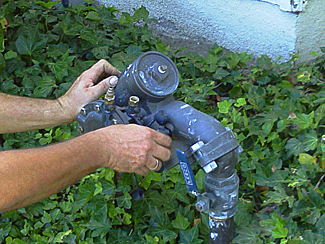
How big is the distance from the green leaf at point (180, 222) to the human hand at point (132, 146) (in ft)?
1.71

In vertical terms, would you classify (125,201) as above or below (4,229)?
above

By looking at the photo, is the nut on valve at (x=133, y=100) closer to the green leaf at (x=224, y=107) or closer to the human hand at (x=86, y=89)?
the human hand at (x=86, y=89)

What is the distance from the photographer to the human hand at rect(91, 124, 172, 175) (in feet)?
5.44

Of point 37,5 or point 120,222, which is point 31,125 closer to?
point 120,222

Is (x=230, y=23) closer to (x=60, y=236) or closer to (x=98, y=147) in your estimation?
(x=60, y=236)

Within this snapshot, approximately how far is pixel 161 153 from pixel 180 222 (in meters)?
0.57

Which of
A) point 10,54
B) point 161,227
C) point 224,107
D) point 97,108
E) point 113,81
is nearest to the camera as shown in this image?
point 97,108

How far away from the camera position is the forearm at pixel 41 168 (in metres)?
1.49

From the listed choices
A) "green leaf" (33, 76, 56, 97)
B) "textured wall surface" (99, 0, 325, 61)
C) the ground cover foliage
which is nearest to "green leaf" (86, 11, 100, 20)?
the ground cover foliage

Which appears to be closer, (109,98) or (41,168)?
(41,168)

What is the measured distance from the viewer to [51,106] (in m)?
2.19

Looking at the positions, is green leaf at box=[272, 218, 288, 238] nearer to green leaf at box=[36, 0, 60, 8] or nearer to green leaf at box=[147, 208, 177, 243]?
green leaf at box=[147, 208, 177, 243]

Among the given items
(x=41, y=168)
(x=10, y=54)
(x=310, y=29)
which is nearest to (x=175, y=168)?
(x=41, y=168)

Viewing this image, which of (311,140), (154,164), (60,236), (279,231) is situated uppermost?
(154,164)
